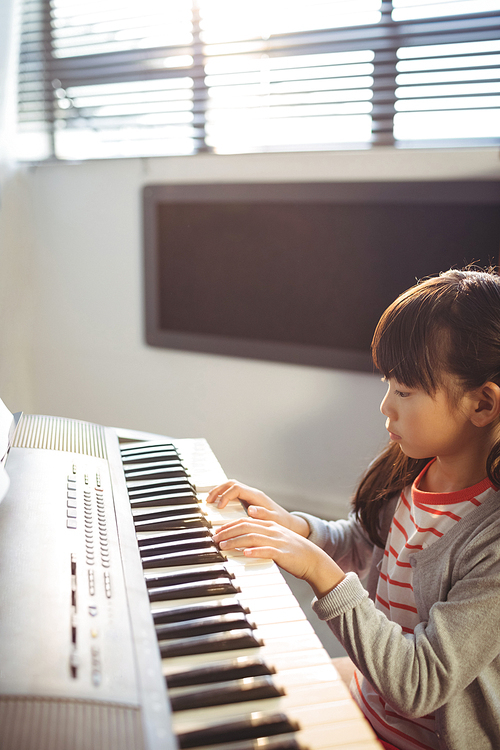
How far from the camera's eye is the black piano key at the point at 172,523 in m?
0.87

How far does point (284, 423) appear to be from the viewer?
2.33 metres

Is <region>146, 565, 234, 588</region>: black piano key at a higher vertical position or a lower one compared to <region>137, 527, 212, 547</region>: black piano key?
lower

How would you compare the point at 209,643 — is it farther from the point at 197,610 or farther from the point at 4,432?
the point at 4,432

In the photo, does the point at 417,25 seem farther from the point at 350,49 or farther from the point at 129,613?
the point at 129,613

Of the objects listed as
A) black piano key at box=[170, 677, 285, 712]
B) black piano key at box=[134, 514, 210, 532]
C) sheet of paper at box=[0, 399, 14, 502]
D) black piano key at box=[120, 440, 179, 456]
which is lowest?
black piano key at box=[170, 677, 285, 712]

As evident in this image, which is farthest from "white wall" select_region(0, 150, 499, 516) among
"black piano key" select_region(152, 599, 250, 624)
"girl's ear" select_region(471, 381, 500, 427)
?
"black piano key" select_region(152, 599, 250, 624)

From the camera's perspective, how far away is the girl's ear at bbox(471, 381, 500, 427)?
838 mm

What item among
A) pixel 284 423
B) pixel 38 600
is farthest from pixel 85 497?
pixel 284 423

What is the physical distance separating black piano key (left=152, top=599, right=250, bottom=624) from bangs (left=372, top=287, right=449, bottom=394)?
38cm

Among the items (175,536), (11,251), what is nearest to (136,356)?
(11,251)

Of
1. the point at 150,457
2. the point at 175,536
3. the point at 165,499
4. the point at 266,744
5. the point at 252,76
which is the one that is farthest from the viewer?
the point at 252,76

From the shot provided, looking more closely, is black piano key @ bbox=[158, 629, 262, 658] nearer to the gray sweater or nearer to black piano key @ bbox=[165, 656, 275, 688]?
black piano key @ bbox=[165, 656, 275, 688]

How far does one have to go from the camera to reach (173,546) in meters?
0.82

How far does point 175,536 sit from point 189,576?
0.33 feet
